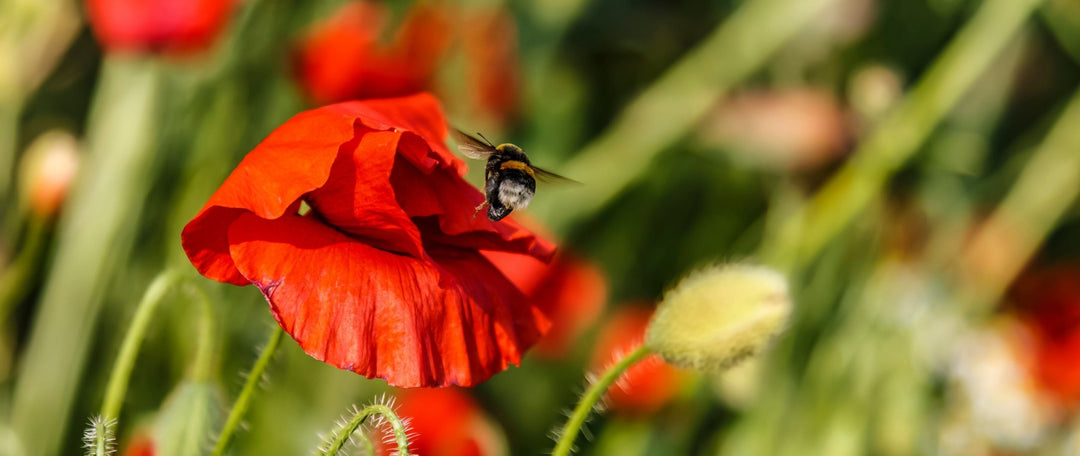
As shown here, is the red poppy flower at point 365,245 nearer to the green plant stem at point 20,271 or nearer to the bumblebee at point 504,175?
the bumblebee at point 504,175

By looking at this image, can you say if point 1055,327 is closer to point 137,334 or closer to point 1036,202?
point 1036,202

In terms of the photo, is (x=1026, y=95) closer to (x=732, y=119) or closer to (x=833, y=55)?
(x=833, y=55)

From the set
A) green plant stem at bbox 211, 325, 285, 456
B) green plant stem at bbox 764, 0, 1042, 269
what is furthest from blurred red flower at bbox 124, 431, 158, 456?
green plant stem at bbox 764, 0, 1042, 269

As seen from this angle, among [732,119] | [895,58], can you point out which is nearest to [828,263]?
[732,119]

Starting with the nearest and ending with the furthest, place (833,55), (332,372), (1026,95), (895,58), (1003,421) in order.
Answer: (332,372) → (1003,421) → (833,55) → (895,58) → (1026,95)

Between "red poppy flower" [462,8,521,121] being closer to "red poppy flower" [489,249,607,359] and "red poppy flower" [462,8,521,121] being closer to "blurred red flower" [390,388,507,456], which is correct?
"red poppy flower" [489,249,607,359]

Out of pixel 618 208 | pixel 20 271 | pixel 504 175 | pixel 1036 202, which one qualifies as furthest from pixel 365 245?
pixel 1036 202
